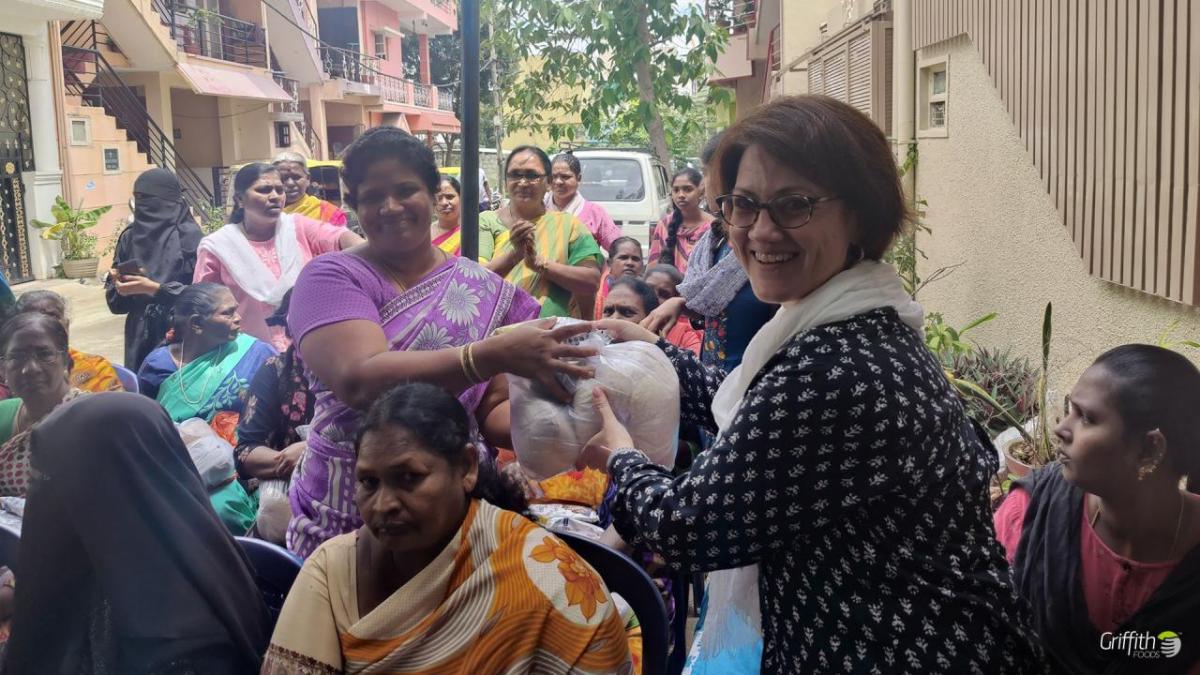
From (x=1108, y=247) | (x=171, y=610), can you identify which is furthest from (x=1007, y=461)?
(x=171, y=610)

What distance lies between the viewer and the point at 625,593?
7.75ft

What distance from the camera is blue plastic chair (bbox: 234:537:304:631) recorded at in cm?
245

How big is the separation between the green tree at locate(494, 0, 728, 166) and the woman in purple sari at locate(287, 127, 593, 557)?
6.83 m

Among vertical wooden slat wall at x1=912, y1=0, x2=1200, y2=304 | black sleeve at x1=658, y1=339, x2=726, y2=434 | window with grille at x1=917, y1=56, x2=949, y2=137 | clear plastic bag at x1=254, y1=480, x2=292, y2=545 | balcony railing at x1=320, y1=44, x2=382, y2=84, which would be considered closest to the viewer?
black sleeve at x1=658, y1=339, x2=726, y2=434

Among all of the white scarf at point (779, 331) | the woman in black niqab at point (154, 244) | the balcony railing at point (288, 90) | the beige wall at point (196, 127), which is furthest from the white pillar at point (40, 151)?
the white scarf at point (779, 331)

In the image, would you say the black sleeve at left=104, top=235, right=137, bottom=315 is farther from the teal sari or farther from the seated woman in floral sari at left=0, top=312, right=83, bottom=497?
the seated woman in floral sari at left=0, top=312, right=83, bottom=497

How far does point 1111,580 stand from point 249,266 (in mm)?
3899

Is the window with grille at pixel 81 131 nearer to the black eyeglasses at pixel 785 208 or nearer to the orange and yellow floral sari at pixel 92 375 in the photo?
the orange and yellow floral sari at pixel 92 375

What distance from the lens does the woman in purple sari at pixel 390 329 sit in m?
2.12

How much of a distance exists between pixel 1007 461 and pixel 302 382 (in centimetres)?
249

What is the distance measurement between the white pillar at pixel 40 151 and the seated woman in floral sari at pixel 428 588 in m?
15.1

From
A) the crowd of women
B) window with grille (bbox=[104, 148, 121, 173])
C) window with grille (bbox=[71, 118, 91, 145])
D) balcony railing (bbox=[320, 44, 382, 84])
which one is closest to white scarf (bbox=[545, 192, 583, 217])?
the crowd of women

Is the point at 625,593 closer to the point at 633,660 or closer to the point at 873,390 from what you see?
the point at 633,660

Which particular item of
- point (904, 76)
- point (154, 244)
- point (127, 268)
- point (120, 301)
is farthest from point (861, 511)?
point (904, 76)
